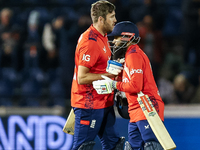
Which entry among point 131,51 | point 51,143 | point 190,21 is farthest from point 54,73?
point 131,51

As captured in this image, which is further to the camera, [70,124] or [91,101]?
[70,124]

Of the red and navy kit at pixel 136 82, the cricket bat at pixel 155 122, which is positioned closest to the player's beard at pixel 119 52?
the red and navy kit at pixel 136 82

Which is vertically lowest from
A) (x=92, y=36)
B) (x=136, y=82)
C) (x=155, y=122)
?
(x=155, y=122)

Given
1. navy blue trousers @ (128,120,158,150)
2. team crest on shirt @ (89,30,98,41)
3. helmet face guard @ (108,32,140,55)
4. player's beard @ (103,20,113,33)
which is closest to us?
navy blue trousers @ (128,120,158,150)

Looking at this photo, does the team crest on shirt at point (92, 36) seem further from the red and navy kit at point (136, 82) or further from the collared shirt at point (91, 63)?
the red and navy kit at point (136, 82)

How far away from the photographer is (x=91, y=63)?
15.0ft

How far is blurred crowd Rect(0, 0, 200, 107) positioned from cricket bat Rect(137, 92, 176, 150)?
3628 millimetres

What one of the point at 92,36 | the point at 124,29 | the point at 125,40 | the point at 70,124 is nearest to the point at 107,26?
the point at 92,36

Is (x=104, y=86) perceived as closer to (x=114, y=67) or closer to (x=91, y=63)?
(x=114, y=67)

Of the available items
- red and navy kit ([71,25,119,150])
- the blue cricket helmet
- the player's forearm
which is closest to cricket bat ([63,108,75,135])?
red and navy kit ([71,25,119,150])

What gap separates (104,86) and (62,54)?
3772 millimetres

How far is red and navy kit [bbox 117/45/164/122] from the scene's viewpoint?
4.13 meters

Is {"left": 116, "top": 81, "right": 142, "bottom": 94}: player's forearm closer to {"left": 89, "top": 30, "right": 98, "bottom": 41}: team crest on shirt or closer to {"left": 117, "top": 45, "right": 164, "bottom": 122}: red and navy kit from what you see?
{"left": 117, "top": 45, "right": 164, "bottom": 122}: red and navy kit

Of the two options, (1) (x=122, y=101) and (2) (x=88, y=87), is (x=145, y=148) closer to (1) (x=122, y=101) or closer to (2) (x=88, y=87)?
(1) (x=122, y=101)
